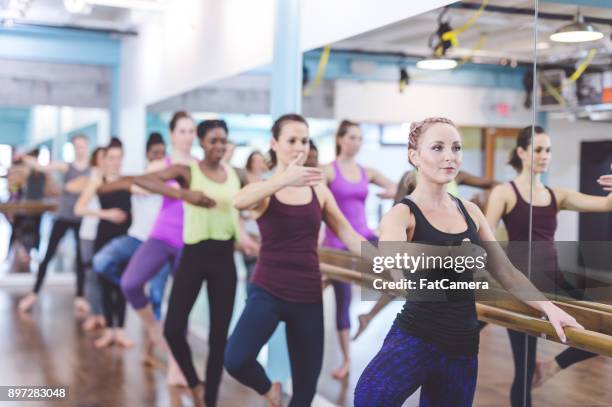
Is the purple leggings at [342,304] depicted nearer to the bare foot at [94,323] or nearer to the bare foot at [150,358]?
the bare foot at [150,358]

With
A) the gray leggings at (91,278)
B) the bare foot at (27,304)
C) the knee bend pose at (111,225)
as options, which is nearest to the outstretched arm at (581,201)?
the knee bend pose at (111,225)

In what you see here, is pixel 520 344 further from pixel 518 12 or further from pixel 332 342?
pixel 332 342

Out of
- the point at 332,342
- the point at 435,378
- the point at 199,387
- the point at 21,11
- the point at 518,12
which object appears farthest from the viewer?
the point at 21,11

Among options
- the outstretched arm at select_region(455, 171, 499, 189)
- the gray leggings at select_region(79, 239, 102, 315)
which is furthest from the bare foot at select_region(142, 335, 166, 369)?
the outstretched arm at select_region(455, 171, 499, 189)

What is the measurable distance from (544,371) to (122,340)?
4204mm

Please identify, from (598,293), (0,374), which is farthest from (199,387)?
(598,293)

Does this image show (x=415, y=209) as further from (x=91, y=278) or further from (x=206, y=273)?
(x=91, y=278)

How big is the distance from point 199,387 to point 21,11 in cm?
414

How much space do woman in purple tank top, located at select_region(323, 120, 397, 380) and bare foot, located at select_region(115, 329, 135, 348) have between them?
6.95ft

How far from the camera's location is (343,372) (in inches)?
198

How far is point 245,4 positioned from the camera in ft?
18.8

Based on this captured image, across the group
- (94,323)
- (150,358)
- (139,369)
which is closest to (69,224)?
(94,323)

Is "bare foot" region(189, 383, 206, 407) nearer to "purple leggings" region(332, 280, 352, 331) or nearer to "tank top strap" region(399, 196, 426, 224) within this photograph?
"purple leggings" region(332, 280, 352, 331)

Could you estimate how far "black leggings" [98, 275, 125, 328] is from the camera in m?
6.54
